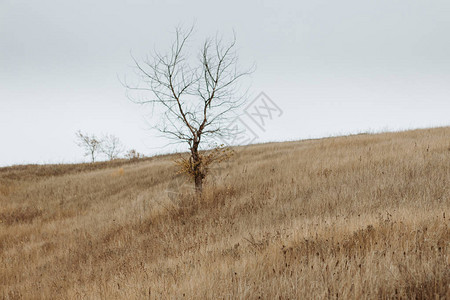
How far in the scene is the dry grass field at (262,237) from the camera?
2689 mm

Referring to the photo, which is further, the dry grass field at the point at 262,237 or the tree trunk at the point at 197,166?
the tree trunk at the point at 197,166

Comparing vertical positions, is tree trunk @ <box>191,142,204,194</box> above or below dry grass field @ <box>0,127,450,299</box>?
above

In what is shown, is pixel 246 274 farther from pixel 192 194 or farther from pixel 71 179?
pixel 71 179

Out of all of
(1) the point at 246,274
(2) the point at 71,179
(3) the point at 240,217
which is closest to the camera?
(1) the point at 246,274

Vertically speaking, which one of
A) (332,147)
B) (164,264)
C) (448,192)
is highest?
(332,147)

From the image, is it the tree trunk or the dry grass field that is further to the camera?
the tree trunk

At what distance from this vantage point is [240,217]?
20.3ft

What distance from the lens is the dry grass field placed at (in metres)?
2.69

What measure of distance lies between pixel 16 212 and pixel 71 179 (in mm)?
5668

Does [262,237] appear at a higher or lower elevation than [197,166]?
lower

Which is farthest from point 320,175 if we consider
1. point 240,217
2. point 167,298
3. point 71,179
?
point 71,179

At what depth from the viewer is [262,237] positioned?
14.5ft

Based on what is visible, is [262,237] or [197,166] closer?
[262,237]

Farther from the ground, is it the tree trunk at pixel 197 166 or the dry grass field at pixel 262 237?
the tree trunk at pixel 197 166
